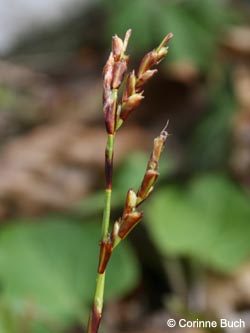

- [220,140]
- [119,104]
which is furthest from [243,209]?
[119,104]

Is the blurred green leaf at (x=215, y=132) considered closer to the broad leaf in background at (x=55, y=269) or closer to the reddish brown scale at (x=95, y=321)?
the broad leaf in background at (x=55, y=269)

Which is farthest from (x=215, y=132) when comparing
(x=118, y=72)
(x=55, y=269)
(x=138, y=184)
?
(x=118, y=72)

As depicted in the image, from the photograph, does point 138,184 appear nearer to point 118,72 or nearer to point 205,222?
point 205,222

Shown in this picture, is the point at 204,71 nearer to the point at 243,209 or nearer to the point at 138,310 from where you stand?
the point at 243,209

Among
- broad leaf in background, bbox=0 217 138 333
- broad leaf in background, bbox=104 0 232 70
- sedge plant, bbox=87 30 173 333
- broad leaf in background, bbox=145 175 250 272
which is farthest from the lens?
broad leaf in background, bbox=104 0 232 70

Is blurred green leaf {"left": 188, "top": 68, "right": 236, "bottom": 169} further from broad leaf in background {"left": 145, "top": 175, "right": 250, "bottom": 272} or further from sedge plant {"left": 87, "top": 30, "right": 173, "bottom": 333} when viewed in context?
sedge plant {"left": 87, "top": 30, "right": 173, "bottom": 333}

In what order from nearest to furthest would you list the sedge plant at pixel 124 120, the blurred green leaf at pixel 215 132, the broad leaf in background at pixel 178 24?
the sedge plant at pixel 124 120, the blurred green leaf at pixel 215 132, the broad leaf in background at pixel 178 24

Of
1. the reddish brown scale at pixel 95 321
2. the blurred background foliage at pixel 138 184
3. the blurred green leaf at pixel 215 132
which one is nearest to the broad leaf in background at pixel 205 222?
the blurred background foliage at pixel 138 184

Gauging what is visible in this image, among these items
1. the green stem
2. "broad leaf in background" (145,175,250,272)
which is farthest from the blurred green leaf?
the green stem

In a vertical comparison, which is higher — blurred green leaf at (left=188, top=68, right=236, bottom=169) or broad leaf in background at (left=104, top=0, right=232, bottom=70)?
broad leaf in background at (left=104, top=0, right=232, bottom=70)
